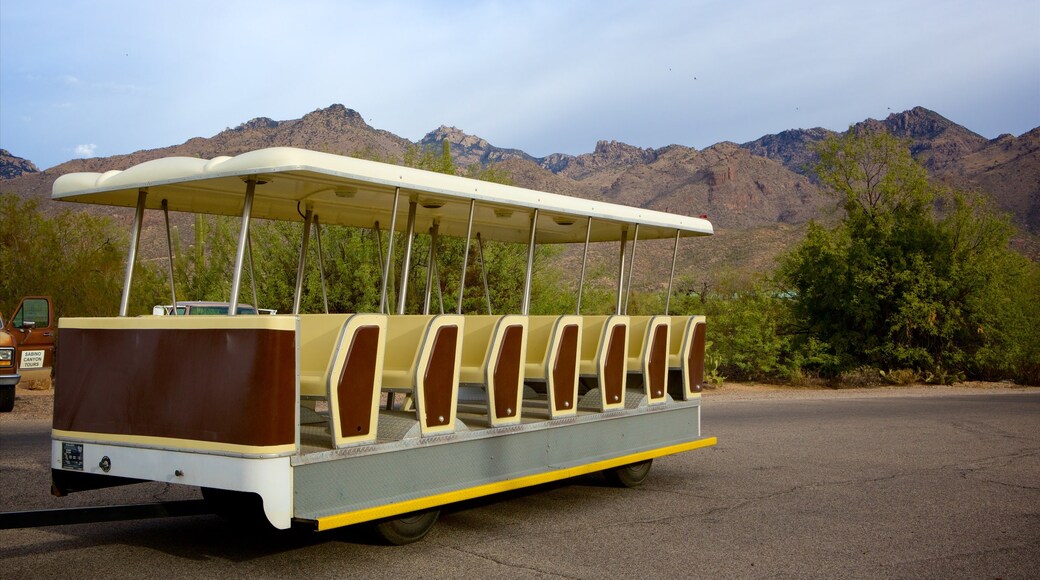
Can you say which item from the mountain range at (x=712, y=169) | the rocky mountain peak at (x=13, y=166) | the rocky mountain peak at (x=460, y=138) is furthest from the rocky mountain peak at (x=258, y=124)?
the rocky mountain peak at (x=460, y=138)

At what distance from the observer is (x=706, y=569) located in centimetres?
553

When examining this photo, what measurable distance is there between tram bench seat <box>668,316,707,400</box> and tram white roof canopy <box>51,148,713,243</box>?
2.85ft

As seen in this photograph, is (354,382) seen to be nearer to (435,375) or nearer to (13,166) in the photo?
(435,375)

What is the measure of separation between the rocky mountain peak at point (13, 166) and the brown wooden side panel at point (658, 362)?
7912cm

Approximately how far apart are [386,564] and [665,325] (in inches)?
146

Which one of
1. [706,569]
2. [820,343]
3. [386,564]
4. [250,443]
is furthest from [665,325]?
[820,343]

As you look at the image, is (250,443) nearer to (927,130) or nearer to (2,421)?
(2,421)

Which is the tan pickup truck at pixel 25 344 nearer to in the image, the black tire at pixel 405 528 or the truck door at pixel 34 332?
the truck door at pixel 34 332

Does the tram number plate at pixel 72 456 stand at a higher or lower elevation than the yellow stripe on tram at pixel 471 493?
higher

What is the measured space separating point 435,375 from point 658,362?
2.91 metres

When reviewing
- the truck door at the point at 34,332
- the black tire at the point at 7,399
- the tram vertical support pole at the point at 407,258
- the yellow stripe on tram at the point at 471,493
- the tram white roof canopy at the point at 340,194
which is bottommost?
the black tire at the point at 7,399

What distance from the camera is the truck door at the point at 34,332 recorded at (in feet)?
49.0

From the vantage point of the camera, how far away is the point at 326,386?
538cm

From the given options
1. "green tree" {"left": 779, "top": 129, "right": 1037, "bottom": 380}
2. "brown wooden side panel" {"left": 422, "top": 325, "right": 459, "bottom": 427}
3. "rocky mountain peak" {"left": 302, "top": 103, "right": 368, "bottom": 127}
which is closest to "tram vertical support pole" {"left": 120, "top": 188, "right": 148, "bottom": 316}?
"brown wooden side panel" {"left": 422, "top": 325, "right": 459, "bottom": 427}
